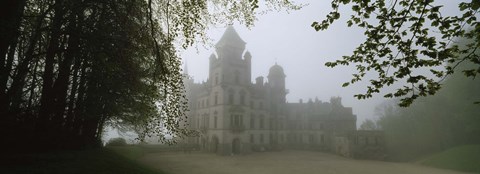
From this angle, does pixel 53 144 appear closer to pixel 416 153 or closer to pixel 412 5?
pixel 412 5

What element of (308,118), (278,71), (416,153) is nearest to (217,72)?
(278,71)

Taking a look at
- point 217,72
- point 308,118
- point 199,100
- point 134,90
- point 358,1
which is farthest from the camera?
point 308,118

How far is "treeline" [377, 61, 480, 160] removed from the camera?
115 feet

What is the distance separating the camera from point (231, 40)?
49688mm

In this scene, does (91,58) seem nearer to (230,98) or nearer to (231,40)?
(230,98)

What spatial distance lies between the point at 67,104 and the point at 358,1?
1335cm

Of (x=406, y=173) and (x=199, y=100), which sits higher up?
(x=199, y=100)

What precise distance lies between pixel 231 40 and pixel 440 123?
36222 millimetres

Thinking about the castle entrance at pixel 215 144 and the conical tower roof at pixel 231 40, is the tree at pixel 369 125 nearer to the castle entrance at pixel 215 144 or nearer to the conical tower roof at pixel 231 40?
the conical tower roof at pixel 231 40

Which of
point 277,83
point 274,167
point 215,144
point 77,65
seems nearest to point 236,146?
point 215,144

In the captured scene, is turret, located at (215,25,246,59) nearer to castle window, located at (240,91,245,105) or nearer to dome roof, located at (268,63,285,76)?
castle window, located at (240,91,245,105)

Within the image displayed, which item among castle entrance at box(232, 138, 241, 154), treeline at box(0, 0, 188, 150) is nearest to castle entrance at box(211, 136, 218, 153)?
castle entrance at box(232, 138, 241, 154)

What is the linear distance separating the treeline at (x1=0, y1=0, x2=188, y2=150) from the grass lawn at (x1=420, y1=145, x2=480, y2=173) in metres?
33.3

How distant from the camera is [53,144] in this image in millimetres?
13016
